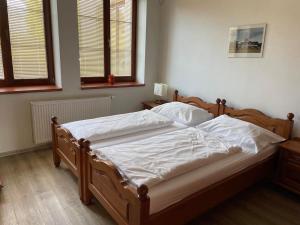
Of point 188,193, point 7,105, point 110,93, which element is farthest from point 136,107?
point 188,193

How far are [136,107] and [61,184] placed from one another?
1.97 meters

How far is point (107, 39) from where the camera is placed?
382 centimetres

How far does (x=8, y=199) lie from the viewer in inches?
88.0

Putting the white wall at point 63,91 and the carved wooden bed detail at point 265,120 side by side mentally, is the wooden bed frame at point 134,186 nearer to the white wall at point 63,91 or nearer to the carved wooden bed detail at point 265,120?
the carved wooden bed detail at point 265,120

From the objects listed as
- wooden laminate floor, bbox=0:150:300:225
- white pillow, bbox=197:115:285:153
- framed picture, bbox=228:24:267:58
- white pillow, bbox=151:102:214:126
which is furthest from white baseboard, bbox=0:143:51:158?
framed picture, bbox=228:24:267:58

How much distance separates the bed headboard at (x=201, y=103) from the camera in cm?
314

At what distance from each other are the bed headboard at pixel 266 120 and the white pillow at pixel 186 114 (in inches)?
12.1

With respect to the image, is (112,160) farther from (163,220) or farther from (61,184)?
(61,184)

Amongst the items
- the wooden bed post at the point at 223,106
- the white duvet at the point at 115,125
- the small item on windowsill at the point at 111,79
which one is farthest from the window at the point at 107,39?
the wooden bed post at the point at 223,106

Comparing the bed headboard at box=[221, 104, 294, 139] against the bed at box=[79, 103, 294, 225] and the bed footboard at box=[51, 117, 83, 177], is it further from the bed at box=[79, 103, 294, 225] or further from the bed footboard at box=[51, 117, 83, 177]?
the bed footboard at box=[51, 117, 83, 177]

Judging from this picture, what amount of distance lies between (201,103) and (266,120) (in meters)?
0.94

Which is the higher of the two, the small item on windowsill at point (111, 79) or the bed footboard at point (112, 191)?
the small item on windowsill at point (111, 79)

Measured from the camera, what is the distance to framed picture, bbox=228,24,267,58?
8.75ft

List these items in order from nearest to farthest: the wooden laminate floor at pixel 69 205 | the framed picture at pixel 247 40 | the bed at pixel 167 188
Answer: the bed at pixel 167 188
the wooden laminate floor at pixel 69 205
the framed picture at pixel 247 40
